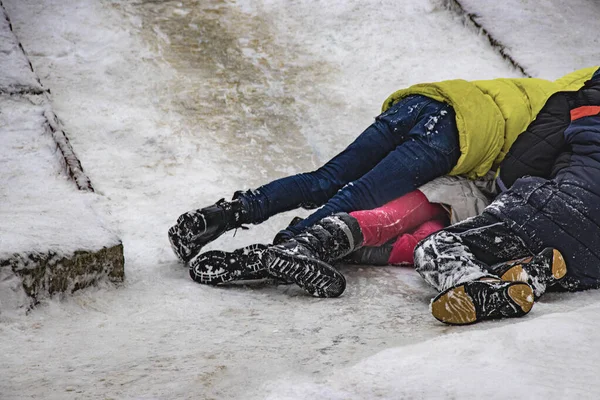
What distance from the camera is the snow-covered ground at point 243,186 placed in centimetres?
175

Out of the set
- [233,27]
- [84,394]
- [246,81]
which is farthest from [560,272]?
[233,27]

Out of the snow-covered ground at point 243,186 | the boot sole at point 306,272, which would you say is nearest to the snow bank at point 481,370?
the snow-covered ground at point 243,186

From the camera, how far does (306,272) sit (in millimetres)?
2574

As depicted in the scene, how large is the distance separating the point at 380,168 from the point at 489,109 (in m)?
0.49

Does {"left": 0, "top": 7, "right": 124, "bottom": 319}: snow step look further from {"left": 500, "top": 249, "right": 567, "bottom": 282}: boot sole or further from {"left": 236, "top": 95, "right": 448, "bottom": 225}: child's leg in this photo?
{"left": 500, "top": 249, "right": 567, "bottom": 282}: boot sole

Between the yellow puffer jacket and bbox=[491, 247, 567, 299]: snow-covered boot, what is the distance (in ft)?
2.03

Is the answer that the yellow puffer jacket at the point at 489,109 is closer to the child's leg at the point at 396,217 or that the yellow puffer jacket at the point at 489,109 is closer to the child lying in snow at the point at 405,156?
the child lying in snow at the point at 405,156

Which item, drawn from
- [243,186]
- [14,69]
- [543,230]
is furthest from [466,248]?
[14,69]

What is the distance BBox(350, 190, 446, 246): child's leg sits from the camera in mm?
2896

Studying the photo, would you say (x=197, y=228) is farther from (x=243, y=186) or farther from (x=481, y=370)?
(x=481, y=370)

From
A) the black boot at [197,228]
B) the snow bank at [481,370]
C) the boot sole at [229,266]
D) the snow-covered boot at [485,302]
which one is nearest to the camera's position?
the snow bank at [481,370]

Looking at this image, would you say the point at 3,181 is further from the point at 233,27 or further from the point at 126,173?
the point at 233,27

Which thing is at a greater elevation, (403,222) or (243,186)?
(403,222)

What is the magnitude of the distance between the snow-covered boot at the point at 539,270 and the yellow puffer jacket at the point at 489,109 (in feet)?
2.03
